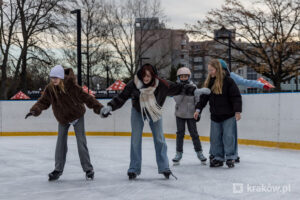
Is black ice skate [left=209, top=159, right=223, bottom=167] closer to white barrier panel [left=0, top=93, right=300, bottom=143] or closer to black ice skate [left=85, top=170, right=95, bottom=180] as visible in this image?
black ice skate [left=85, top=170, right=95, bottom=180]

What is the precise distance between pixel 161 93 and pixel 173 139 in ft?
25.4

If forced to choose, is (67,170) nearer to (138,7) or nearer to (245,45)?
(245,45)

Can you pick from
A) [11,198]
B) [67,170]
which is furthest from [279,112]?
[11,198]

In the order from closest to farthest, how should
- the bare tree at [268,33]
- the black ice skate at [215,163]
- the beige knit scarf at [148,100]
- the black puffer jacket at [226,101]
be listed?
the beige knit scarf at [148,100] → the black puffer jacket at [226,101] → the black ice skate at [215,163] → the bare tree at [268,33]

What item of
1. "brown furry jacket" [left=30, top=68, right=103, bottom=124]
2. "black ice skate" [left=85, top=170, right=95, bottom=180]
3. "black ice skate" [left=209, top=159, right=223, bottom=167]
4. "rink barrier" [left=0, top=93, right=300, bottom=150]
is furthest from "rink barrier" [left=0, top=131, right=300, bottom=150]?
"brown furry jacket" [left=30, top=68, right=103, bottom=124]

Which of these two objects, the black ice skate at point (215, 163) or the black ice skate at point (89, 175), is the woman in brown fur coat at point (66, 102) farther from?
the black ice skate at point (215, 163)

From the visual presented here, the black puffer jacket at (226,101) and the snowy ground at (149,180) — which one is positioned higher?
the black puffer jacket at (226,101)

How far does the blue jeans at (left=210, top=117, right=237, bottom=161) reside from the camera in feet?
22.7

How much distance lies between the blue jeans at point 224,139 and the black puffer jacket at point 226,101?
0.11 metres

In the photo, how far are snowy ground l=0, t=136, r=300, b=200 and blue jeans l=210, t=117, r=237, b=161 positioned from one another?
23 centimetres

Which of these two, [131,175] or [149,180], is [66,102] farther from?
[149,180]

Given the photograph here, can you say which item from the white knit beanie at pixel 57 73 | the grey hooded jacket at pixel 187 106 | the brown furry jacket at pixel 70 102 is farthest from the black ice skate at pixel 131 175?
the grey hooded jacket at pixel 187 106

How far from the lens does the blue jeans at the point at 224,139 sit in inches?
273

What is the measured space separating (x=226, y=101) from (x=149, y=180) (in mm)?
1708
